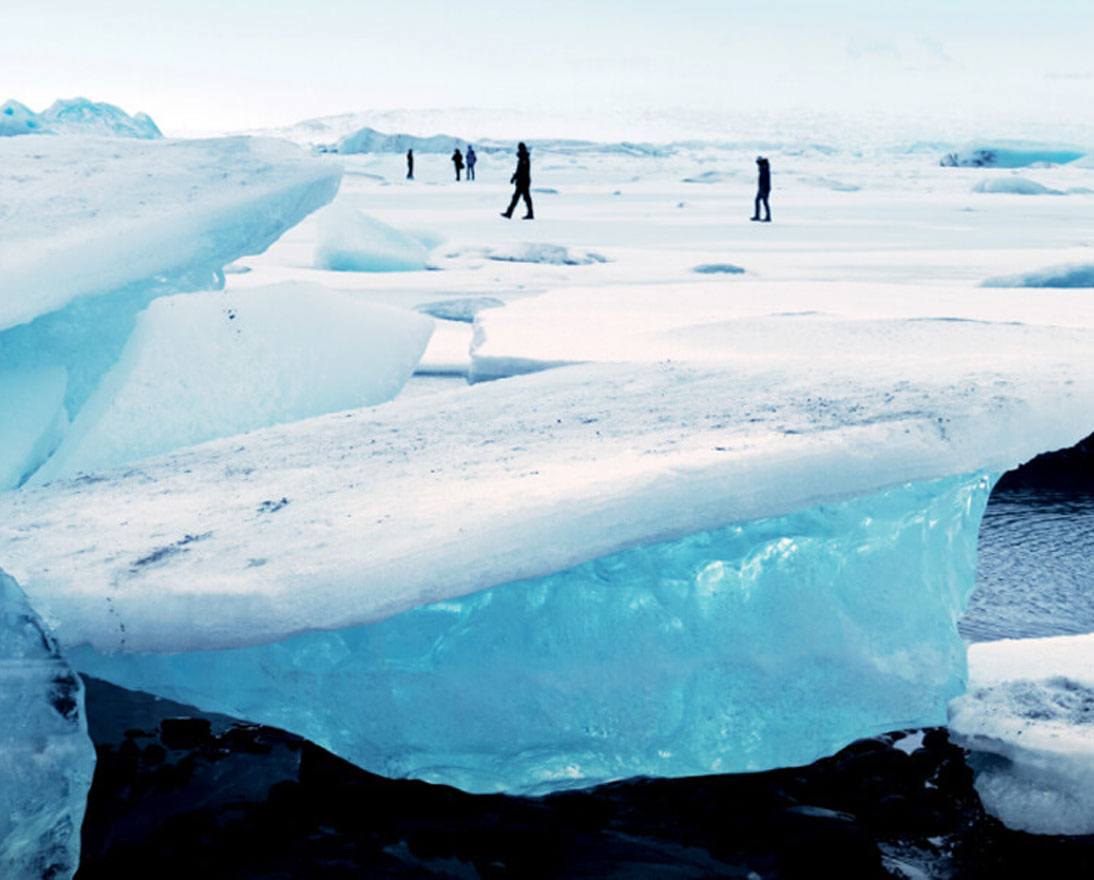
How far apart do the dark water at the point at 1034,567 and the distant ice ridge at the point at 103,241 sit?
1.66 meters

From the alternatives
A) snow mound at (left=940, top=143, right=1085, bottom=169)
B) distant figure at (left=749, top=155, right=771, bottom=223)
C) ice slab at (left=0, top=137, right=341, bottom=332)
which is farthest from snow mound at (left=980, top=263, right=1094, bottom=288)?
snow mound at (left=940, top=143, right=1085, bottom=169)

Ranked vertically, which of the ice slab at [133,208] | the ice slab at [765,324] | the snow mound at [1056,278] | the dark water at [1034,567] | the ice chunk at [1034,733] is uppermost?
the ice slab at [133,208]

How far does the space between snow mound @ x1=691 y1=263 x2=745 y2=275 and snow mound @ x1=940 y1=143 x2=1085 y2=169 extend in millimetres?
27537

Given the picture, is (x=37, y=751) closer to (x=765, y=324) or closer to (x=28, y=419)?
(x=28, y=419)

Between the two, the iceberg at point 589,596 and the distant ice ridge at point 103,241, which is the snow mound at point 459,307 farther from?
the iceberg at point 589,596

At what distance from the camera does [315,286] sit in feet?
10.9

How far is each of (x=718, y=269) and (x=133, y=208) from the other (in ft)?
18.4

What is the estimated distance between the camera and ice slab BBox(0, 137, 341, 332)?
2635 mm

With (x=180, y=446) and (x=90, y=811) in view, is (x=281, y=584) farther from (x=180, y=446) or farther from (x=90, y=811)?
(x=180, y=446)

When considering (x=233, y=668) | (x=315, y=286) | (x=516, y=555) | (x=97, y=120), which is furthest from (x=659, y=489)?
(x=97, y=120)

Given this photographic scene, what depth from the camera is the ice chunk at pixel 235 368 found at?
276cm

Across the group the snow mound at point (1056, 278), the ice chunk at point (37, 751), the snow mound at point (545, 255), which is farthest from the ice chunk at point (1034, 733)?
the snow mound at point (545, 255)

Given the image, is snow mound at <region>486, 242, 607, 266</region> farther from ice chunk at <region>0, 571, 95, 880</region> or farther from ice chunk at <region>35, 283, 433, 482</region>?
ice chunk at <region>0, 571, 95, 880</region>

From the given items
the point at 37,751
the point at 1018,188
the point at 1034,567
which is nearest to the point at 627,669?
the point at 37,751
